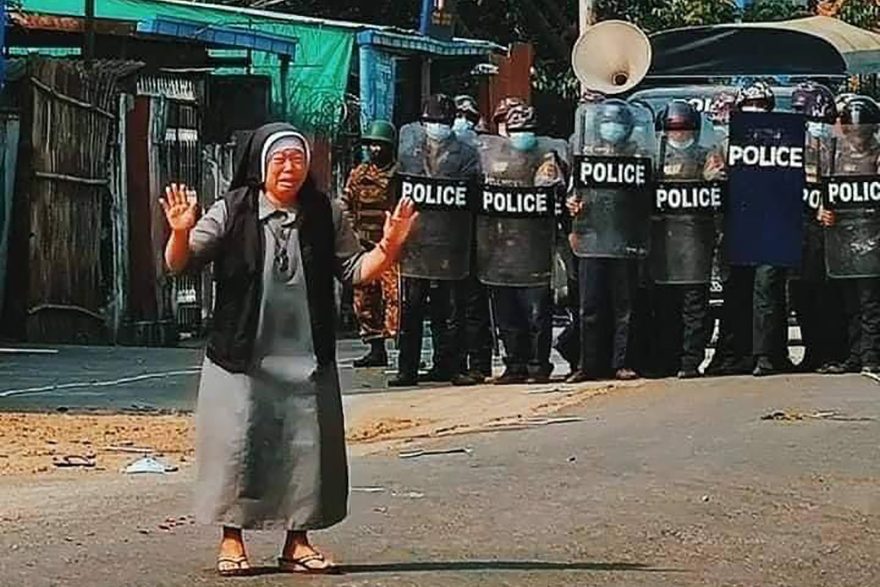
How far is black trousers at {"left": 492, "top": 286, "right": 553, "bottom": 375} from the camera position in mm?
16094

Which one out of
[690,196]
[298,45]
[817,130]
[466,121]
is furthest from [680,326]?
[298,45]

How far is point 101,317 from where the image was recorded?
2020 centimetres

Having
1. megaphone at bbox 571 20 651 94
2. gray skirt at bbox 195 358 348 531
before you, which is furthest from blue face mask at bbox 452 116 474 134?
gray skirt at bbox 195 358 348 531

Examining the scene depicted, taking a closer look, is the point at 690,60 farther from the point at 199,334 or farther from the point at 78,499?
the point at 78,499

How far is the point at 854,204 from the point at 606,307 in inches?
78.4

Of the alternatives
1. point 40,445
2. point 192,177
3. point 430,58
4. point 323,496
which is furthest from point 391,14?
point 323,496

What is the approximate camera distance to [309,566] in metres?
8.10

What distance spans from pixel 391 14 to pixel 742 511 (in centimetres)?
2439

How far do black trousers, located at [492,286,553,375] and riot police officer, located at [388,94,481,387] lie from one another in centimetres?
33

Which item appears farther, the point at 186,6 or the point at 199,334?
the point at 186,6

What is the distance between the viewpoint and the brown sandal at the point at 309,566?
26.6 ft

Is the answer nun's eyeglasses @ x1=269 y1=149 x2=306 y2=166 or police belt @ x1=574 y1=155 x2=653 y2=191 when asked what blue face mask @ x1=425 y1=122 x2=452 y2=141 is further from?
nun's eyeglasses @ x1=269 y1=149 x2=306 y2=166

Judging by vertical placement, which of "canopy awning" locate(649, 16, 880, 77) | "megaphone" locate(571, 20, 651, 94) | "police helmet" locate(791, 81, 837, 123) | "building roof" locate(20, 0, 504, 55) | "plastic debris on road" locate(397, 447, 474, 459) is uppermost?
"building roof" locate(20, 0, 504, 55)

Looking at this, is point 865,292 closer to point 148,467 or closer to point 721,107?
point 721,107
